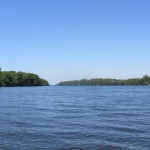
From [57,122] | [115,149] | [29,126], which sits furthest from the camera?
[57,122]

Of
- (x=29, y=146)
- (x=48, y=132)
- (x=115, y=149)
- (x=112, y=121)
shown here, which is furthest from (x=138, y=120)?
(x=29, y=146)

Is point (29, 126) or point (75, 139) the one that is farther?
point (29, 126)

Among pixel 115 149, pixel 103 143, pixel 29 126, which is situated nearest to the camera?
pixel 115 149

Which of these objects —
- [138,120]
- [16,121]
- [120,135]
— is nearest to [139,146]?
[120,135]

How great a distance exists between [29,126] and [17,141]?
663 cm

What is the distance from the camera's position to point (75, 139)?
74.8ft

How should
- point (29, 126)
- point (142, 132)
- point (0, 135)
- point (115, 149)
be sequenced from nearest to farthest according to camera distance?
point (115, 149)
point (0, 135)
point (142, 132)
point (29, 126)

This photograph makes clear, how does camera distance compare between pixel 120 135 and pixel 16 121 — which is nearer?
pixel 120 135

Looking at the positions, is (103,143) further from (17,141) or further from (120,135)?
(17,141)

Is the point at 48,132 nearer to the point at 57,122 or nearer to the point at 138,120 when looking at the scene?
the point at 57,122

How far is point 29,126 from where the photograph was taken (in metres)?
28.7

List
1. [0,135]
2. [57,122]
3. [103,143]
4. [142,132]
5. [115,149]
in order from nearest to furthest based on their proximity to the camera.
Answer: [115,149] < [103,143] < [0,135] < [142,132] < [57,122]

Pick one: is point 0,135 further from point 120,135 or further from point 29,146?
point 120,135

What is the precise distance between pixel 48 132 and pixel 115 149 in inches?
274
